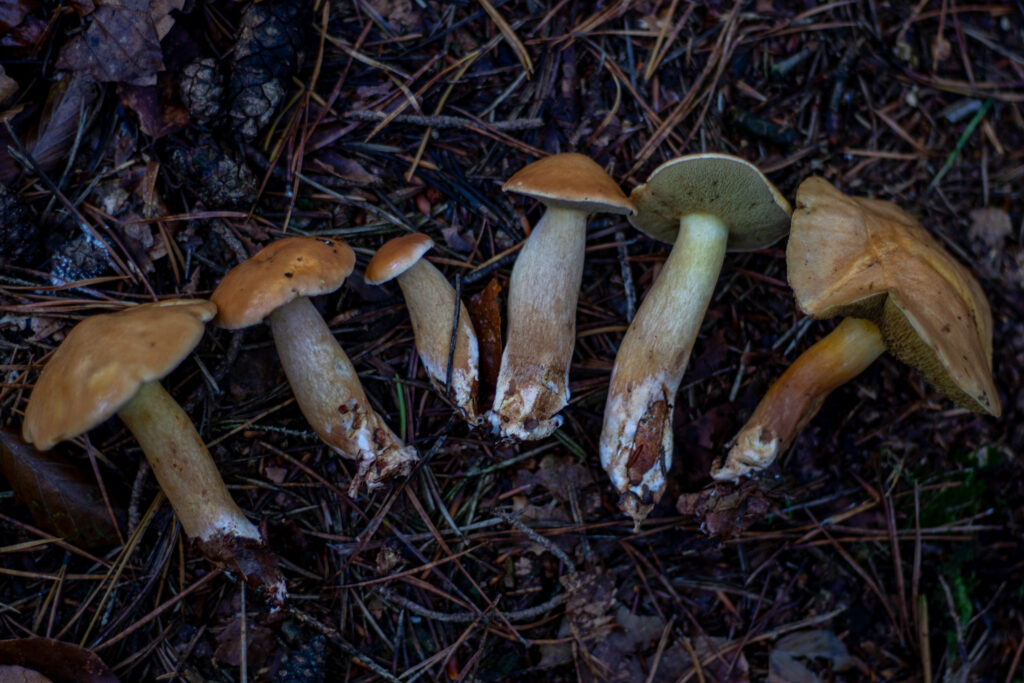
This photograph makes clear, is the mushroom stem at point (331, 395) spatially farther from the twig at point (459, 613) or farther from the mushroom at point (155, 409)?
the twig at point (459, 613)

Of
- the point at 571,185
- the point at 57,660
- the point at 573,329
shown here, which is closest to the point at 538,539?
the point at 573,329

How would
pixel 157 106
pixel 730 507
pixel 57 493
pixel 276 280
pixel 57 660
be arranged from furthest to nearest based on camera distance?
pixel 730 507
pixel 157 106
pixel 57 493
pixel 57 660
pixel 276 280

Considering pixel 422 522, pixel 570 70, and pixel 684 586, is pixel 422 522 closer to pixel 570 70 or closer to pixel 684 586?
pixel 684 586

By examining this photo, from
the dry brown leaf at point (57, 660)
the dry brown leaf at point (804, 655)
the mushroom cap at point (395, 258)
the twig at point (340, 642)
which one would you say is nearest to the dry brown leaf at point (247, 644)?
the twig at point (340, 642)

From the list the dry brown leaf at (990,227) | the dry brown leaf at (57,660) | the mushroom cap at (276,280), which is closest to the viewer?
the mushroom cap at (276,280)

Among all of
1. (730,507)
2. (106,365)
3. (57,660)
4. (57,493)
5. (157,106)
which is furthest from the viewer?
(730,507)

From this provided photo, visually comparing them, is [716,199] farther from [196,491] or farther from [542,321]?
[196,491]

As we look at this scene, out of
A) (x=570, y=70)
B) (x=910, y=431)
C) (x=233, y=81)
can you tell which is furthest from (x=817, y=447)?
(x=233, y=81)
